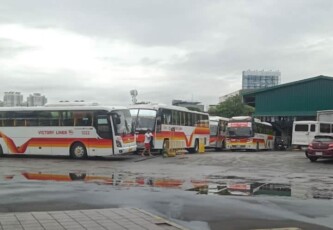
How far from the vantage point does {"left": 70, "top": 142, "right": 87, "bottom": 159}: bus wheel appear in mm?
26672

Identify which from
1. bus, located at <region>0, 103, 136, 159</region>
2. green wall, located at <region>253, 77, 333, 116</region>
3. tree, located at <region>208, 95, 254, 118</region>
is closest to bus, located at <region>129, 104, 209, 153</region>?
bus, located at <region>0, 103, 136, 159</region>

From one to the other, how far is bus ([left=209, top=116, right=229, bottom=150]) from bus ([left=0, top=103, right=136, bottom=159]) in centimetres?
1895

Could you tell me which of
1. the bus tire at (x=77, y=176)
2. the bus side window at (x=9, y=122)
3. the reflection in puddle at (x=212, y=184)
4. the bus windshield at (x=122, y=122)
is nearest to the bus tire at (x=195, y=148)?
the bus windshield at (x=122, y=122)

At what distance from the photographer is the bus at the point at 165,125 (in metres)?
30.8

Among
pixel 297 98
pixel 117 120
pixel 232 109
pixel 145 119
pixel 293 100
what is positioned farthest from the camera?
pixel 232 109

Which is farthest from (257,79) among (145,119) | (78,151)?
(78,151)

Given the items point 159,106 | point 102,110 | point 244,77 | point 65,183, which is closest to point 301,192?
point 65,183

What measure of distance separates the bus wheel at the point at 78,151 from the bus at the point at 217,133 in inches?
814

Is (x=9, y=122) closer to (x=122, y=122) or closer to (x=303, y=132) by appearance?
(x=122, y=122)

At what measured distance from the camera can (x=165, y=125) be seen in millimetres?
31812

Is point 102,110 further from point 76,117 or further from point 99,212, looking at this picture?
point 99,212

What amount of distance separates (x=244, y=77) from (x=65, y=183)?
378ft

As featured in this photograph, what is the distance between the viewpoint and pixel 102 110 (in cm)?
2617

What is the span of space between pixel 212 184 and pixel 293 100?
43.6m
